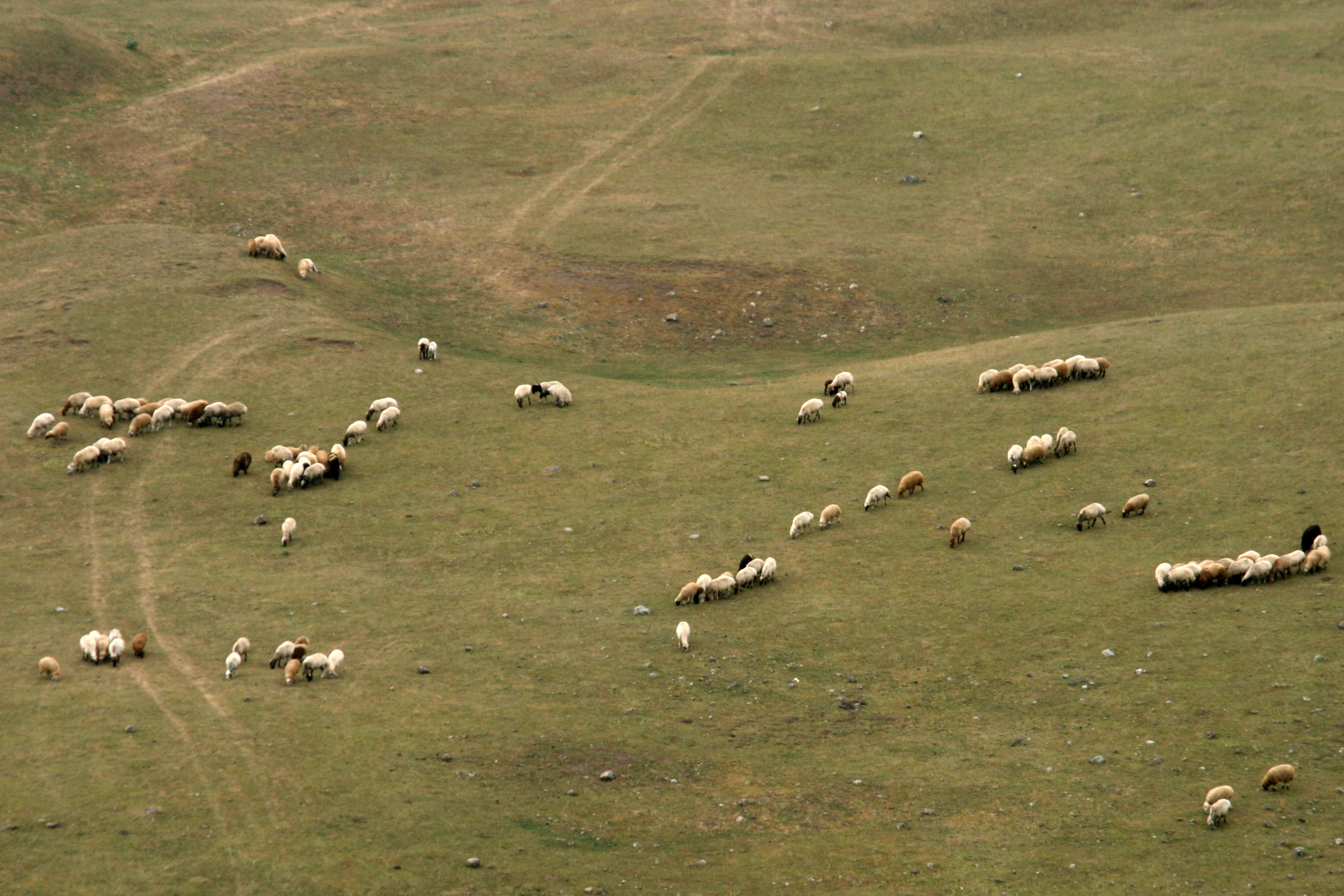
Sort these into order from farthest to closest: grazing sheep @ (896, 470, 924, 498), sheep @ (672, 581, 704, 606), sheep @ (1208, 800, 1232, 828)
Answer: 1. grazing sheep @ (896, 470, 924, 498)
2. sheep @ (672, 581, 704, 606)
3. sheep @ (1208, 800, 1232, 828)

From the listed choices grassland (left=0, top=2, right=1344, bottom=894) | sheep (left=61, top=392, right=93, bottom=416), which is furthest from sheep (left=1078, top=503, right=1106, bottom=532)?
sheep (left=61, top=392, right=93, bottom=416)

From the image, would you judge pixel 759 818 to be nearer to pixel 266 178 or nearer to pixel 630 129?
pixel 266 178

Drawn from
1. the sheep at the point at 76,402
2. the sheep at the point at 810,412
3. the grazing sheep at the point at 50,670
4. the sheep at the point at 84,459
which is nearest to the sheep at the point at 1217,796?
the grazing sheep at the point at 50,670

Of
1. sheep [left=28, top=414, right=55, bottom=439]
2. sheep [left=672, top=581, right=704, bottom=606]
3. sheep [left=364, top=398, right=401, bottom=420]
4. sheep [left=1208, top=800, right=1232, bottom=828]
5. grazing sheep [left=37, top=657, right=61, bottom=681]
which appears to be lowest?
sheep [left=672, top=581, right=704, bottom=606]

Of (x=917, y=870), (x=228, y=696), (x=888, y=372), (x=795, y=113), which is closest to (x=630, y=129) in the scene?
(x=795, y=113)

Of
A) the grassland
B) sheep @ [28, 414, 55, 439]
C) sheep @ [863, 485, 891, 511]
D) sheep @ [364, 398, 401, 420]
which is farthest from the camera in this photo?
sheep @ [364, 398, 401, 420]

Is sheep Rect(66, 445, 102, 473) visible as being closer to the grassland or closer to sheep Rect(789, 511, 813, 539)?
the grassland
